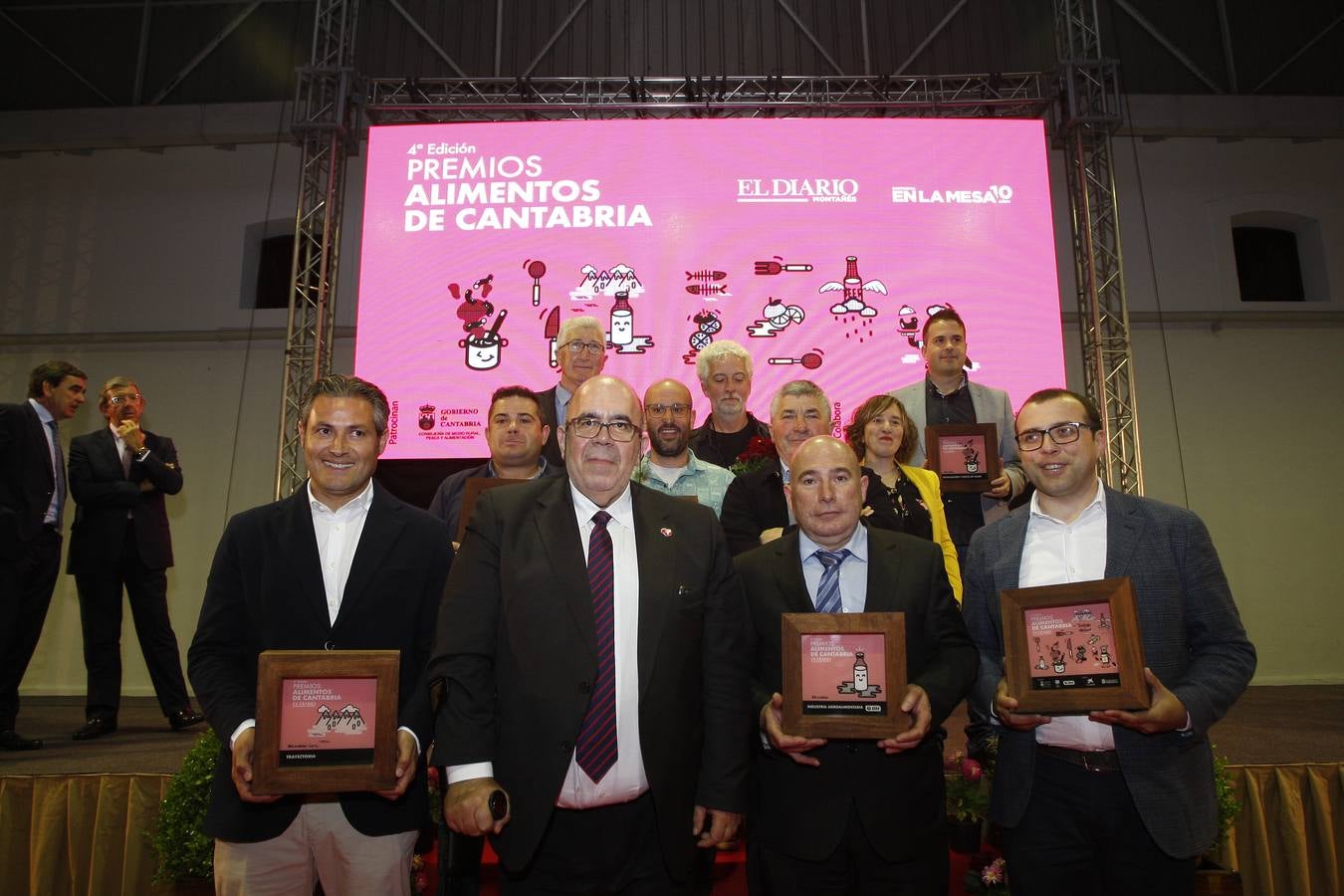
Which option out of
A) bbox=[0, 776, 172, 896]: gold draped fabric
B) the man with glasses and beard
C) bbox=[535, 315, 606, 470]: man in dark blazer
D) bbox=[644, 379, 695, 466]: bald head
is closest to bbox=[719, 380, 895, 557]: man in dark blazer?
the man with glasses and beard

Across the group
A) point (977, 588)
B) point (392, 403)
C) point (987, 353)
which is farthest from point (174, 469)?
point (987, 353)

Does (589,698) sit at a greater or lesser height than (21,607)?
lesser

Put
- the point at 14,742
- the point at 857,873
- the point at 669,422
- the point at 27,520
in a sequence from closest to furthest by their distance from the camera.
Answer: the point at 857,873 < the point at 669,422 < the point at 14,742 < the point at 27,520

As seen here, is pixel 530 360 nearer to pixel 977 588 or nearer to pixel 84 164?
pixel 977 588

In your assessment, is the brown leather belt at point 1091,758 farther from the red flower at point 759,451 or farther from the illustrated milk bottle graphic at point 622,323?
the illustrated milk bottle graphic at point 622,323

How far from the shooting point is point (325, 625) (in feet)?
7.47

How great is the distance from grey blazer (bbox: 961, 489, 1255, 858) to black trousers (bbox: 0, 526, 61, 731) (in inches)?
181

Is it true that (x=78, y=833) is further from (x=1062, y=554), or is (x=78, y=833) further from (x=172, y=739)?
(x=1062, y=554)

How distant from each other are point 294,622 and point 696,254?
501 cm

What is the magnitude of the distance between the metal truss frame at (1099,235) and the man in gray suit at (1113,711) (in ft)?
15.5

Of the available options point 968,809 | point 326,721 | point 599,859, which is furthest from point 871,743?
point 326,721

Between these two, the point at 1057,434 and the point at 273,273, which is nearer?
the point at 1057,434

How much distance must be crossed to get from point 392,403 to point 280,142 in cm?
446

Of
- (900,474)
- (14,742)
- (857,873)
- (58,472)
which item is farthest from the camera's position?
(58,472)
